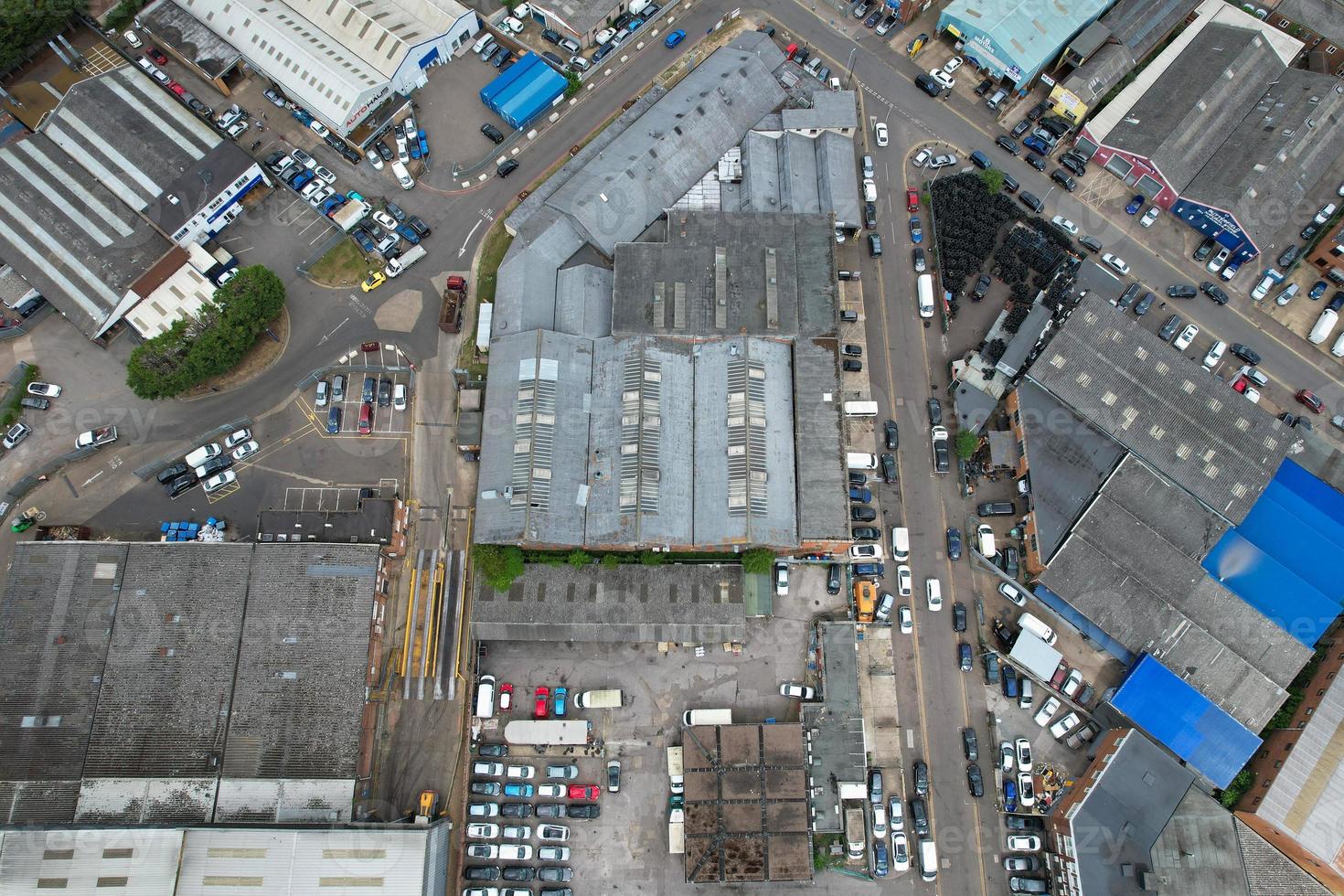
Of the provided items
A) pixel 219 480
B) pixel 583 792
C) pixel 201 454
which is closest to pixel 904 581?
pixel 583 792

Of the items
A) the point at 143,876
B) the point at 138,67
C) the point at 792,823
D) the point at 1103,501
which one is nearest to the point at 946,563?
the point at 1103,501

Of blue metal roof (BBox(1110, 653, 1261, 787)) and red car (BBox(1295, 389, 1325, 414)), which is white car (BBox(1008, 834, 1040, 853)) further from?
red car (BBox(1295, 389, 1325, 414))

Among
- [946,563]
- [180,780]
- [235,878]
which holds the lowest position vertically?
[235,878]

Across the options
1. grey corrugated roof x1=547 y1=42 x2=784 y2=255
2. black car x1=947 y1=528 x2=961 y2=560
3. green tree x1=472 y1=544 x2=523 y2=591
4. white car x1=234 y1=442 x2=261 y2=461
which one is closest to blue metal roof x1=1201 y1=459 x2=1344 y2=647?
black car x1=947 y1=528 x2=961 y2=560

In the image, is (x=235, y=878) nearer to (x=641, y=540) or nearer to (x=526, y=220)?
(x=641, y=540)

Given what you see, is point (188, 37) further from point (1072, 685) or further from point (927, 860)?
point (1072, 685)
